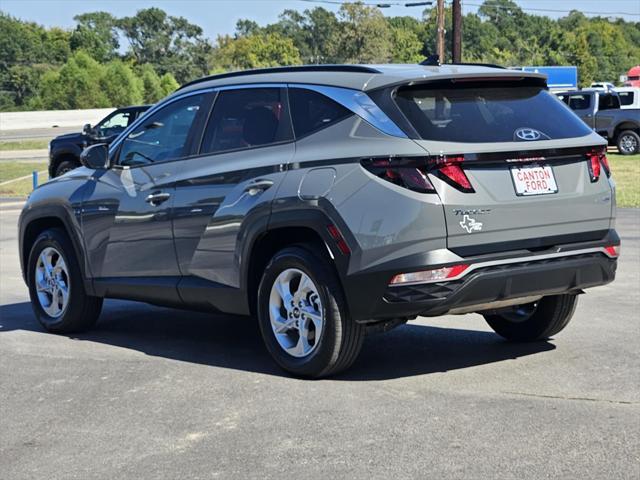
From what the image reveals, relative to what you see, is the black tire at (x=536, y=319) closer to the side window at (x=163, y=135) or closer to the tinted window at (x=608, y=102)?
the side window at (x=163, y=135)

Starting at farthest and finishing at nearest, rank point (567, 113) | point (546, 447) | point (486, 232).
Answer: point (567, 113)
point (486, 232)
point (546, 447)

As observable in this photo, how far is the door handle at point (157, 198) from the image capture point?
7426mm

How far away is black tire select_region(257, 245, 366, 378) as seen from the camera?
6223mm

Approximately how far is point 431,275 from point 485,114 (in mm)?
1045

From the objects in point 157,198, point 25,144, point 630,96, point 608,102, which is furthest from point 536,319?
point 25,144

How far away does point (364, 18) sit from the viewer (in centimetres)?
11544

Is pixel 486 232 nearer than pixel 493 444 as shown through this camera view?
No

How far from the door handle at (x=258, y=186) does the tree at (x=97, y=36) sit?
120137 millimetres

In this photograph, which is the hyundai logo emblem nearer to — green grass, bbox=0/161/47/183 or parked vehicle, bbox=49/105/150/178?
parked vehicle, bbox=49/105/150/178

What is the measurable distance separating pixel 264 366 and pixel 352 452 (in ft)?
6.76

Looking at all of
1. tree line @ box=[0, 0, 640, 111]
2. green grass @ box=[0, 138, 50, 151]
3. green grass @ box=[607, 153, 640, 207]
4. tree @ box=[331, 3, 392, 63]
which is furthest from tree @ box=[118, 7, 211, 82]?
green grass @ box=[607, 153, 640, 207]

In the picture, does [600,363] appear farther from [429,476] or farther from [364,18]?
[364,18]

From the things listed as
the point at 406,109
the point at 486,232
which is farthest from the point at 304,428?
the point at 406,109

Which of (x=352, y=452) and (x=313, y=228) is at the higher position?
(x=313, y=228)
